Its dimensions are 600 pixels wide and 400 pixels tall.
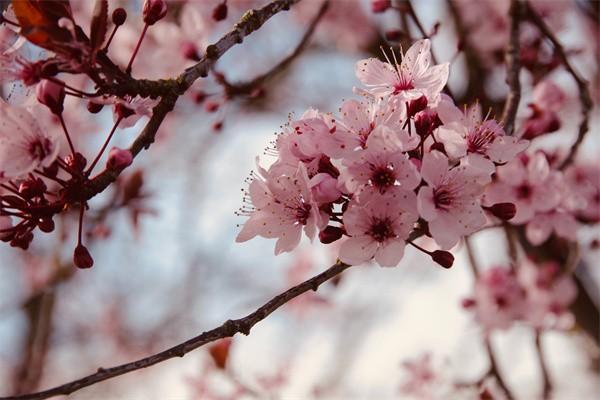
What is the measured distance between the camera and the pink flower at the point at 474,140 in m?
1.52

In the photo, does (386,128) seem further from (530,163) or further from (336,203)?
(530,163)

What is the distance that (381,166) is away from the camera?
1458mm

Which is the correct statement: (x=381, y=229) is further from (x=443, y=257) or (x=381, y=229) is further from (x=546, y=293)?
(x=546, y=293)

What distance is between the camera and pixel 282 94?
6922 millimetres

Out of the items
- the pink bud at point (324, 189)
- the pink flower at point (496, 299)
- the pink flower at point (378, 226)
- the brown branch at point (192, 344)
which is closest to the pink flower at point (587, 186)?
the pink flower at point (496, 299)

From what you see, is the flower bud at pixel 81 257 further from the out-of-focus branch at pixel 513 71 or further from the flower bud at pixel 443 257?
the out-of-focus branch at pixel 513 71

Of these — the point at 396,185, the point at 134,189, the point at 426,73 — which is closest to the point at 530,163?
the point at 426,73

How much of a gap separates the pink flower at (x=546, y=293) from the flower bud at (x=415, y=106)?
2.28m

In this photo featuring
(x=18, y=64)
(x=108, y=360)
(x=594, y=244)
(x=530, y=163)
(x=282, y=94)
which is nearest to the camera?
(x=18, y=64)

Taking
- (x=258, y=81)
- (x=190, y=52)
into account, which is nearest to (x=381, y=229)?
(x=258, y=81)

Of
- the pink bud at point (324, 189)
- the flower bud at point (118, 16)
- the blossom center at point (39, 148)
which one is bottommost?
the pink bud at point (324, 189)

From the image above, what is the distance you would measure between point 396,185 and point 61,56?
0.78 meters

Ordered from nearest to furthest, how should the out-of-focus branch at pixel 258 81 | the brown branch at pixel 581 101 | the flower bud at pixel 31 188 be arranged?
the flower bud at pixel 31 188
the brown branch at pixel 581 101
the out-of-focus branch at pixel 258 81

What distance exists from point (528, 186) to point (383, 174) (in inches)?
43.5
